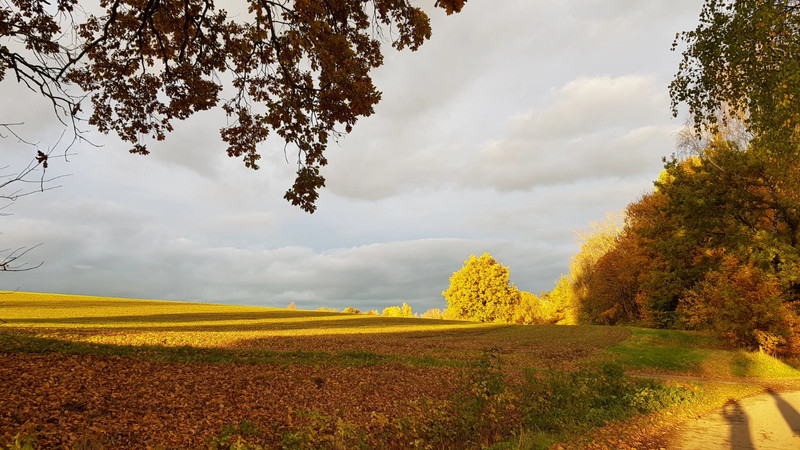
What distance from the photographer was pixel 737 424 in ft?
33.0

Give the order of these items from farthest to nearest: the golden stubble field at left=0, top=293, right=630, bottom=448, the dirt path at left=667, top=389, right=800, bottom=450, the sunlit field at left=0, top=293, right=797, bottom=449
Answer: the dirt path at left=667, top=389, right=800, bottom=450 < the sunlit field at left=0, top=293, right=797, bottom=449 < the golden stubble field at left=0, top=293, right=630, bottom=448

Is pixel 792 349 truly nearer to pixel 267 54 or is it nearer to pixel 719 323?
pixel 719 323

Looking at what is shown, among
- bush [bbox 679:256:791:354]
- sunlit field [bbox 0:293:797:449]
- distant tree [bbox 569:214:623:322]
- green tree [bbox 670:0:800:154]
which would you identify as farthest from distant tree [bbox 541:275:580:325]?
green tree [bbox 670:0:800:154]

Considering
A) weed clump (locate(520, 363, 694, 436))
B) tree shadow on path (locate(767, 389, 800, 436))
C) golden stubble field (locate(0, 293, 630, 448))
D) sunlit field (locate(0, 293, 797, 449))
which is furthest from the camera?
weed clump (locate(520, 363, 694, 436))

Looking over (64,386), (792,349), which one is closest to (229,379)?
(64,386)

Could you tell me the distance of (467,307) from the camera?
6688 cm

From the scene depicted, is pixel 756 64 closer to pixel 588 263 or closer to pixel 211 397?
pixel 211 397

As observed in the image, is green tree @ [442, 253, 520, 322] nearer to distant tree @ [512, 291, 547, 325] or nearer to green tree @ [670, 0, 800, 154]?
distant tree @ [512, 291, 547, 325]

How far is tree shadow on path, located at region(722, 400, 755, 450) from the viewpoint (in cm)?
838

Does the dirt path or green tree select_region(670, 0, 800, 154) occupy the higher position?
green tree select_region(670, 0, 800, 154)

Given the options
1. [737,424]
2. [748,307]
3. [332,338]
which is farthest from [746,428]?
[332,338]

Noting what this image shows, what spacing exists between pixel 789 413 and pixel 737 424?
276 cm

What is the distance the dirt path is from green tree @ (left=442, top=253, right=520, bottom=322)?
2054 inches

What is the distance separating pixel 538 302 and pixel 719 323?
171 ft
